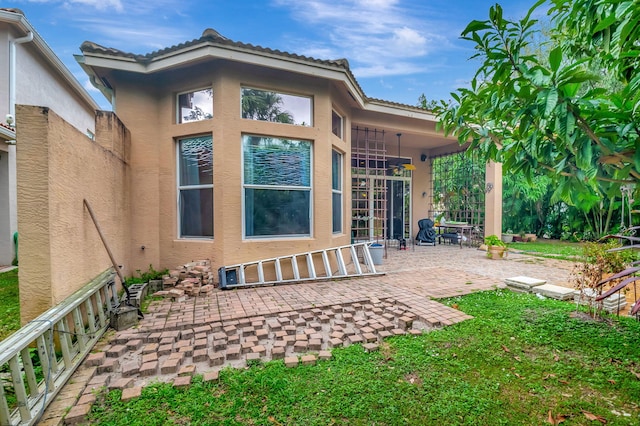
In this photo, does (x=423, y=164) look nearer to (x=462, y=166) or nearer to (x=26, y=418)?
(x=462, y=166)

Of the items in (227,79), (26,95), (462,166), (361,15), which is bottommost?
(462,166)

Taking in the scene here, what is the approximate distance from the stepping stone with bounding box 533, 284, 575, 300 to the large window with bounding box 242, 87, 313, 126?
196 inches

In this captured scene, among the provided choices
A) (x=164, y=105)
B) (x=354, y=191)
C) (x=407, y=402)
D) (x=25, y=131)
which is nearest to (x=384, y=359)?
(x=407, y=402)

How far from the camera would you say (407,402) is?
2.07 m

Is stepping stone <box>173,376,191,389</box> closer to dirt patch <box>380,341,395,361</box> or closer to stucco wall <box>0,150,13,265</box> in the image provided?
dirt patch <box>380,341,395,361</box>

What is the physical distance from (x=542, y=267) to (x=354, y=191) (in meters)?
5.22

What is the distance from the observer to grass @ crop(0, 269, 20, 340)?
11.1 feet

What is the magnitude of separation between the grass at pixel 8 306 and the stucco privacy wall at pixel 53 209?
0.98 metres

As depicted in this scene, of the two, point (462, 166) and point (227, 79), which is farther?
point (462, 166)

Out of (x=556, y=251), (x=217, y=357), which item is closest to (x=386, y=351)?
(x=217, y=357)

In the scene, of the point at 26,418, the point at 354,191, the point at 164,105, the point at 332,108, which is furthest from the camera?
the point at 354,191

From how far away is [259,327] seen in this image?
3400 mm

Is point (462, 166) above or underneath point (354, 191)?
above

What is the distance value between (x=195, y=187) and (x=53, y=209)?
292cm
